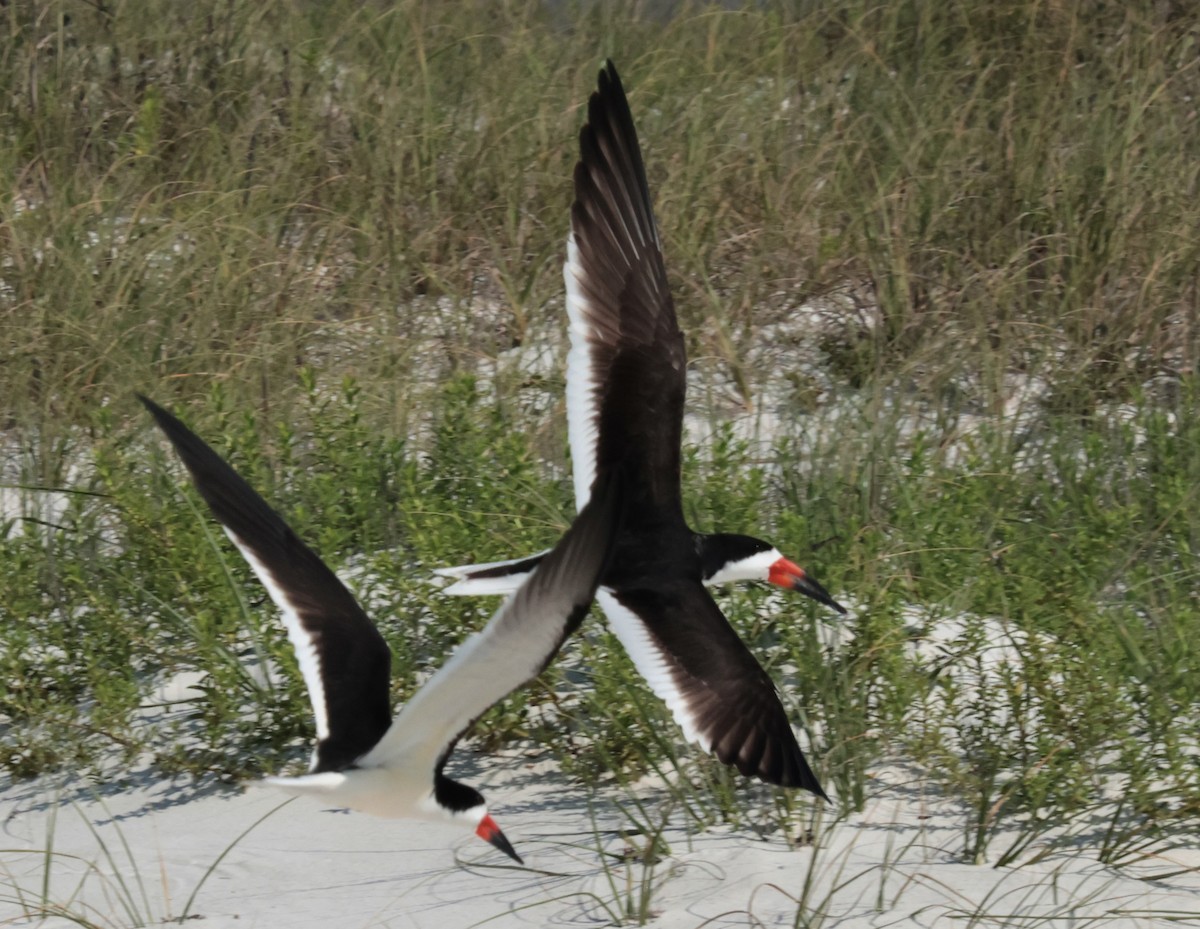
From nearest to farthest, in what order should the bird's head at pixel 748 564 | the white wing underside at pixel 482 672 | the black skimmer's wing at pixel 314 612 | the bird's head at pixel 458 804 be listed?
1. the white wing underside at pixel 482 672
2. the bird's head at pixel 458 804
3. the black skimmer's wing at pixel 314 612
4. the bird's head at pixel 748 564

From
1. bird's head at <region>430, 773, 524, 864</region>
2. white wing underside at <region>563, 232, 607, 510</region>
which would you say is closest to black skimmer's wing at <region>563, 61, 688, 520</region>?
white wing underside at <region>563, 232, 607, 510</region>

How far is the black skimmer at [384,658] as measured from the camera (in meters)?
2.32

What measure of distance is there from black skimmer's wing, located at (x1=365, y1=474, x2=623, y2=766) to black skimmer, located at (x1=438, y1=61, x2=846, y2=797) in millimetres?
646

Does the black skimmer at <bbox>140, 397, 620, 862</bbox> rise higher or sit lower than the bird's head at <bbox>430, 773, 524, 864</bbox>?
higher

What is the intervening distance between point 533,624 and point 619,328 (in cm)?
142

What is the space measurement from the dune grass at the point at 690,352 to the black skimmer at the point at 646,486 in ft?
0.77

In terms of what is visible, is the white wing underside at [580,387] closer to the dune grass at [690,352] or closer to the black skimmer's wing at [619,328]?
the black skimmer's wing at [619,328]

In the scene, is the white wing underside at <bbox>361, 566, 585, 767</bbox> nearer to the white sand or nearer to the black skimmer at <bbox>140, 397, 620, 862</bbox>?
the black skimmer at <bbox>140, 397, 620, 862</bbox>

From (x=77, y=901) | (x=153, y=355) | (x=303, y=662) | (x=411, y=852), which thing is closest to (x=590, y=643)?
(x=411, y=852)

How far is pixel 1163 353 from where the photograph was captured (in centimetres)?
514

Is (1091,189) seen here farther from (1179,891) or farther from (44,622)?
(44,622)

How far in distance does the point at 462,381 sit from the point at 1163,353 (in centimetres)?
226

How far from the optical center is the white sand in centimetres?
296

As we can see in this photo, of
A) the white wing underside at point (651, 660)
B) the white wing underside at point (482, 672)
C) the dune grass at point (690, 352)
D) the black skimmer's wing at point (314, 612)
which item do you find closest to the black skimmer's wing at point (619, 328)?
the white wing underside at point (651, 660)
